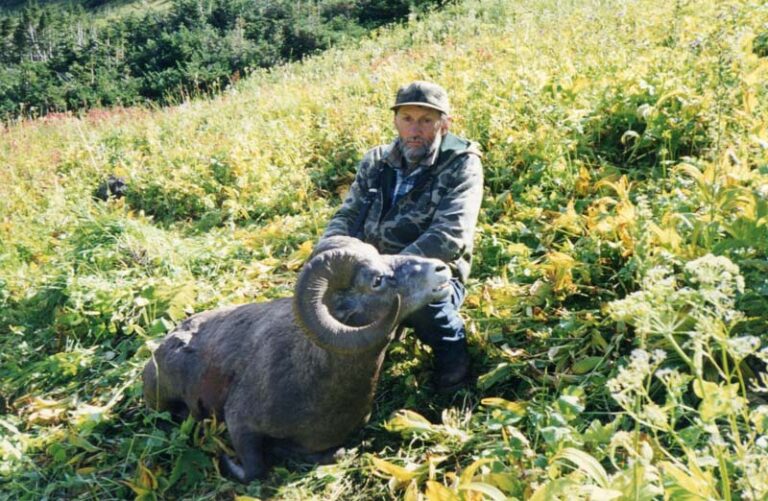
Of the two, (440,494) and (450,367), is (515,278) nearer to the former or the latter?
(450,367)

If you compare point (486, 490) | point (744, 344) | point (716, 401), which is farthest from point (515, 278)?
point (744, 344)

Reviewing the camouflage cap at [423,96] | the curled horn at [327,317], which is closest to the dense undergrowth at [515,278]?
the curled horn at [327,317]

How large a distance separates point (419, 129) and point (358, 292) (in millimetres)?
1374

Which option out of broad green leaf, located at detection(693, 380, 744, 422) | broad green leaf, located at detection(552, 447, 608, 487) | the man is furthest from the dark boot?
broad green leaf, located at detection(693, 380, 744, 422)

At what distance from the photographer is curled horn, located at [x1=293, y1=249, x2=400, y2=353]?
138 inches

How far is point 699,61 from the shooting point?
6.10m

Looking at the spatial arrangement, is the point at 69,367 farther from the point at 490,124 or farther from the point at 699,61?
the point at 699,61

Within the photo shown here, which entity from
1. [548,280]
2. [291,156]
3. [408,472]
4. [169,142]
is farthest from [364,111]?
[408,472]

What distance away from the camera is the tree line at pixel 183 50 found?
856 inches

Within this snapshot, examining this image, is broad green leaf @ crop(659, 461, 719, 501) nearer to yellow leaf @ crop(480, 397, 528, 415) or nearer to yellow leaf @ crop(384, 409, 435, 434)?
→ yellow leaf @ crop(480, 397, 528, 415)

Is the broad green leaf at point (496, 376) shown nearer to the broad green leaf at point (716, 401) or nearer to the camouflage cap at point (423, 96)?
the camouflage cap at point (423, 96)

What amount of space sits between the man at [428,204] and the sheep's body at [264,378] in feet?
2.02

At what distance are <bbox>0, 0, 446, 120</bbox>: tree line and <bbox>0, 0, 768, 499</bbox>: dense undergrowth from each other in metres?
11.7

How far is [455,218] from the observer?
4273 mm
